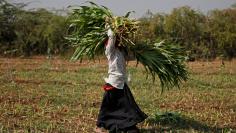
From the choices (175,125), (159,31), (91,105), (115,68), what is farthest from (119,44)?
(159,31)

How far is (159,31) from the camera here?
30438mm

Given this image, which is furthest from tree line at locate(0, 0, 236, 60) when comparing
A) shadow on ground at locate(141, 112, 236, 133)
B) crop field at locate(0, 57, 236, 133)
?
shadow on ground at locate(141, 112, 236, 133)

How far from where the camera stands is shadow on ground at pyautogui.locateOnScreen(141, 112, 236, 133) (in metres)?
6.89

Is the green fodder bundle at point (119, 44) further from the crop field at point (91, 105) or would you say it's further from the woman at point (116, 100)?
the crop field at point (91, 105)

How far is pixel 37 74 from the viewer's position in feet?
52.4

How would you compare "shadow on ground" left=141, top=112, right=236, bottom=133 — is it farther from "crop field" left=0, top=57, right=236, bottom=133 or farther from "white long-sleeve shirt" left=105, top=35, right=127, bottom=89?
"white long-sleeve shirt" left=105, top=35, right=127, bottom=89

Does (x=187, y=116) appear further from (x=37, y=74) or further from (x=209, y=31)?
(x=209, y=31)

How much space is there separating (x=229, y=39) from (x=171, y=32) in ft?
12.1

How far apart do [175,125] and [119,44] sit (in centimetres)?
Result: 169

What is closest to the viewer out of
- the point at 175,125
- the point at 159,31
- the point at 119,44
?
the point at 119,44

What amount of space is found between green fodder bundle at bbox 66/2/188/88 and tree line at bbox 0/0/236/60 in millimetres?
20802

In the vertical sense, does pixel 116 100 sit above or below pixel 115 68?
below

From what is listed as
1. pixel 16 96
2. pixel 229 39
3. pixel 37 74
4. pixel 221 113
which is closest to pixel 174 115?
pixel 221 113

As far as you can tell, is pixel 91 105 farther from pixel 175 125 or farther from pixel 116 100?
pixel 116 100
